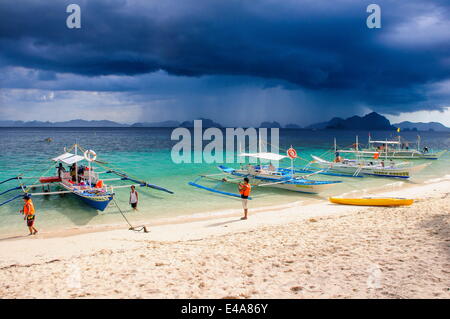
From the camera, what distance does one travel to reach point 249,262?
6438mm

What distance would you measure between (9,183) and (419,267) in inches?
1024

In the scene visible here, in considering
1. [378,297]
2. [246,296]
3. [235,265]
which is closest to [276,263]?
[235,265]

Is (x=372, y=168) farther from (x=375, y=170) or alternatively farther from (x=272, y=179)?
(x=272, y=179)

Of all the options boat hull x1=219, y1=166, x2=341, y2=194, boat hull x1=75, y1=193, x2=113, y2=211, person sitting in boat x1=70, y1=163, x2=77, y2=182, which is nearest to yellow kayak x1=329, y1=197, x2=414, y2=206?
boat hull x1=219, y1=166, x2=341, y2=194

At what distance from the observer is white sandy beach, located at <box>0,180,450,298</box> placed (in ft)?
16.8

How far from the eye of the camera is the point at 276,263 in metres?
6.29

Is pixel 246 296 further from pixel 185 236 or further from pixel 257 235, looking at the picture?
pixel 185 236

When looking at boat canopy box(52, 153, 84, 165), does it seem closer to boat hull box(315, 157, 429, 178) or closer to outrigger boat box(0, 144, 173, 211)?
outrigger boat box(0, 144, 173, 211)

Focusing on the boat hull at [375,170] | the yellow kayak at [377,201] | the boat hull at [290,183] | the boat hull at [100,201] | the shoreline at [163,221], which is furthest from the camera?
the boat hull at [375,170]

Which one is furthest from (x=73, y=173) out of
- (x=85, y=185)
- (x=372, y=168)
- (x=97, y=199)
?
(x=372, y=168)

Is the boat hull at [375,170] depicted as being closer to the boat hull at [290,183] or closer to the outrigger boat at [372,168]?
the outrigger boat at [372,168]

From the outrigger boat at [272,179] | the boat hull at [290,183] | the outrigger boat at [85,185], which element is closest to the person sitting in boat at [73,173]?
the outrigger boat at [85,185]

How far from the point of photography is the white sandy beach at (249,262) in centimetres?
512
